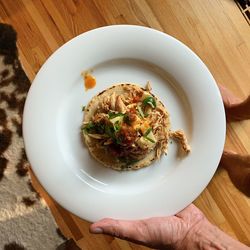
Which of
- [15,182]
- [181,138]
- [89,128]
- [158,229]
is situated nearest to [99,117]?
[89,128]

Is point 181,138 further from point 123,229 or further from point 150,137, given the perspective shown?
point 123,229

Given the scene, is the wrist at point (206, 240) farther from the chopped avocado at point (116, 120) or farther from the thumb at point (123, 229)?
the chopped avocado at point (116, 120)

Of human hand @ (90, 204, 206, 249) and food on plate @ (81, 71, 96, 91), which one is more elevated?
food on plate @ (81, 71, 96, 91)

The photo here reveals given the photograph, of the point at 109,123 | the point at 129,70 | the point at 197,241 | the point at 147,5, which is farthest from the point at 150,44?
the point at 197,241

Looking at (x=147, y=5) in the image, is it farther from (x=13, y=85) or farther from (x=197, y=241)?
(x=197, y=241)

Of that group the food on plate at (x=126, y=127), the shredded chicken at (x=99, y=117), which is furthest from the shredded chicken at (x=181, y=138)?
the shredded chicken at (x=99, y=117)

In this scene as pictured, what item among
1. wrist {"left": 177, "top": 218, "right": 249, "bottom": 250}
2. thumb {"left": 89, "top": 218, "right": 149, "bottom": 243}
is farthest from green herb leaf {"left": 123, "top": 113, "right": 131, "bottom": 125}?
wrist {"left": 177, "top": 218, "right": 249, "bottom": 250}

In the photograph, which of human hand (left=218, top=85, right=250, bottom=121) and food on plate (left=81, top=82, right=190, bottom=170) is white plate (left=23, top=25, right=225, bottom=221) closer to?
food on plate (left=81, top=82, right=190, bottom=170)
